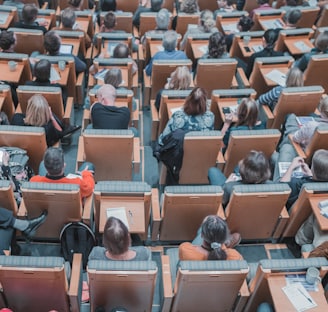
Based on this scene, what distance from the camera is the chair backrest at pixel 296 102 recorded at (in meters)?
4.54

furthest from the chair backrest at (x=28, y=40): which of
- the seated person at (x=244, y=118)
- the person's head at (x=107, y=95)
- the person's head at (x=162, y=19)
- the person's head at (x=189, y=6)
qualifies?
the seated person at (x=244, y=118)

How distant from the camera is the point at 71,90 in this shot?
5.38m

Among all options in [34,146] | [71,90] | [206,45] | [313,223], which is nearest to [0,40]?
[71,90]

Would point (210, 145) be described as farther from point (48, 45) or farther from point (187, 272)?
point (48, 45)

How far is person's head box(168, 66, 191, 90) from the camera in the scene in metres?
4.72

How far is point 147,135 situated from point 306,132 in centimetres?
196

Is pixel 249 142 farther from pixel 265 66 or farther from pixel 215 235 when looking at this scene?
pixel 265 66

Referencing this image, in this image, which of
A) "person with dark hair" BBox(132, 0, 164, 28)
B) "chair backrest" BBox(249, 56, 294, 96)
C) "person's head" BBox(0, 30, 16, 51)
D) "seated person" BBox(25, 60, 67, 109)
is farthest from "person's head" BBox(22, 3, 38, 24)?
"chair backrest" BBox(249, 56, 294, 96)

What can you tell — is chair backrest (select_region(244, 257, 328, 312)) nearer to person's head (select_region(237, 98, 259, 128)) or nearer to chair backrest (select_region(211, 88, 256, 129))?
person's head (select_region(237, 98, 259, 128))

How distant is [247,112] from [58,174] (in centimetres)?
187

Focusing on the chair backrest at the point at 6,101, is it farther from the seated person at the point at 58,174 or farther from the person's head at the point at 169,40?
the person's head at the point at 169,40

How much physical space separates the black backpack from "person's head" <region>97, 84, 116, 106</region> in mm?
1390

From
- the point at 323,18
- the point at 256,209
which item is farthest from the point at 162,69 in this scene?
the point at 323,18

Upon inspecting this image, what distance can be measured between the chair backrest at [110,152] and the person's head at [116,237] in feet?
3.50
